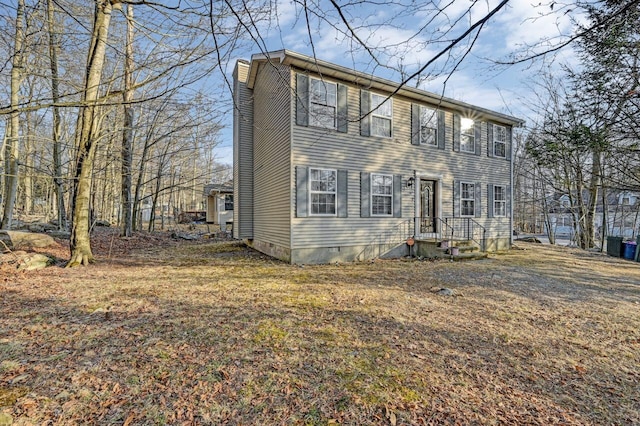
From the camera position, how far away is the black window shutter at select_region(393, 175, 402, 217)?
10.0 m

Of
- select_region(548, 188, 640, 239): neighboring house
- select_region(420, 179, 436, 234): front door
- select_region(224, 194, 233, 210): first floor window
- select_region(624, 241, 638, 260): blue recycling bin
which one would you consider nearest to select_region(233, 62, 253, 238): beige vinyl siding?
select_region(420, 179, 436, 234): front door

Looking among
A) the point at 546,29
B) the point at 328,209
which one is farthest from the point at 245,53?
the point at 328,209

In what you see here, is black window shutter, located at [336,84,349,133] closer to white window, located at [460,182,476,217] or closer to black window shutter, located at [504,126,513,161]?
white window, located at [460,182,476,217]

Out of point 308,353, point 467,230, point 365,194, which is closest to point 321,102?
point 365,194

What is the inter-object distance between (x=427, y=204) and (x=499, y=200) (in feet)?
13.0

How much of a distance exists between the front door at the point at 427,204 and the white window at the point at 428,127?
1416 mm

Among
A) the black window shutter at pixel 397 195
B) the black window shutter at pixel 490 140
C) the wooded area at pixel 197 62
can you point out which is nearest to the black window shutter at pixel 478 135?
the black window shutter at pixel 490 140

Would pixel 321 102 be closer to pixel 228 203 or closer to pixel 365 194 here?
pixel 365 194

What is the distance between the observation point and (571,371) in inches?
116

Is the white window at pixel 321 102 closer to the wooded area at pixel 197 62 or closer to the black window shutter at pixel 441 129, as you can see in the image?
the wooded area at pixel 197 62

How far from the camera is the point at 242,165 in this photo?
1162 cm

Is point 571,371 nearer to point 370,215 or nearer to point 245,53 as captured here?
point 245,53

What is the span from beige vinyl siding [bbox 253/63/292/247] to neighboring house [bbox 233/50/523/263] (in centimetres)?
4

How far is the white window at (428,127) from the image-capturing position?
35.0ft
